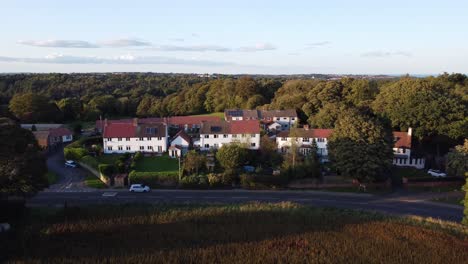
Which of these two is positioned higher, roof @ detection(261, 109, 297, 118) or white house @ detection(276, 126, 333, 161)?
roof @ detection(261, 109, 297, 118)

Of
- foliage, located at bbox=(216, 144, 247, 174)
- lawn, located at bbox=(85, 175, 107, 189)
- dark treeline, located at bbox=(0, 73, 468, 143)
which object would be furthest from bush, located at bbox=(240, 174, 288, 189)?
dark treeline, located at bbox=(0, 73, 468, 143)

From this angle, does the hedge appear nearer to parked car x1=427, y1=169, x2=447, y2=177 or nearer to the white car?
the white car

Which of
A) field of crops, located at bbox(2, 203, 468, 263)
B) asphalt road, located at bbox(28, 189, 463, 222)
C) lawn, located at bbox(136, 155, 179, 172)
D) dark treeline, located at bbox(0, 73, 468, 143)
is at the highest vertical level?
dark treeline, located at bbox(0, 73, 468, 143)

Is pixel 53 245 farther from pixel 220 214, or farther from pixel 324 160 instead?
pixel 324 160

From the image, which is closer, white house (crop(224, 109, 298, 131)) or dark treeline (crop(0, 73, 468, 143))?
dark treeline (crop(0, 73, 468, 143))

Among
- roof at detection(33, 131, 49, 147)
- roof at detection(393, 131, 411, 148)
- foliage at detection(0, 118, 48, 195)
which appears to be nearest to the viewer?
foliage at detection(0, 118, 48, 195)

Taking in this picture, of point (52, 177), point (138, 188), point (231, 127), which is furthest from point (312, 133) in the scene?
point (52, 177)
